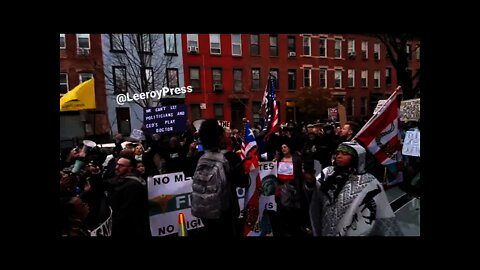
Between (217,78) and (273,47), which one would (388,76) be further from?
(217,78)

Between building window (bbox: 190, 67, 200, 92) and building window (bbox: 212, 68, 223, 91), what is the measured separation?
47.4 inches

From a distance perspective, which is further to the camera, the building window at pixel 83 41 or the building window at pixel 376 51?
the building window at pixel 376 51

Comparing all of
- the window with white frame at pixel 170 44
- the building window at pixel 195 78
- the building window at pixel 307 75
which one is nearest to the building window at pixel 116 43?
the window with white frame at pixel 170 44

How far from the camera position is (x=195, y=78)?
24703mm

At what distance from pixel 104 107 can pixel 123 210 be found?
825 inches

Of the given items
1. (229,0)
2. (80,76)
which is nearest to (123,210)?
(229,0)

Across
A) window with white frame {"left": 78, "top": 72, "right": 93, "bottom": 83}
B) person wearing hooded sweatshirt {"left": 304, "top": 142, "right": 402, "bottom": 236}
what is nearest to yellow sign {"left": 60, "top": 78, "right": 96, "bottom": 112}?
person wearing hooded sweatshirt {"left": 304, "top": 142, "right": 402, "bottom": 236}

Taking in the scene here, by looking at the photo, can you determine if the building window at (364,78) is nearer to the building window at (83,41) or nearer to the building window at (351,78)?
the building window at (351,78)

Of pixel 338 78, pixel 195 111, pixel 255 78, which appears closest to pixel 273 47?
pixel 255 78

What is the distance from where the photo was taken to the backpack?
323 centimetres

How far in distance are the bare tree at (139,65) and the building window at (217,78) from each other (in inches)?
134

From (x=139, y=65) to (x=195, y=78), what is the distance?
5984 mm

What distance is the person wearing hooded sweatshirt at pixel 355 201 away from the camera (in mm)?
3219
